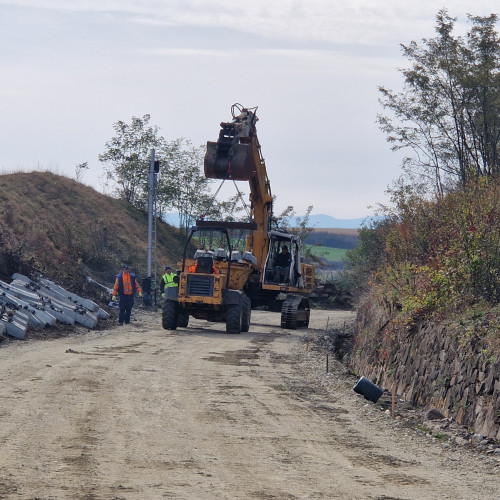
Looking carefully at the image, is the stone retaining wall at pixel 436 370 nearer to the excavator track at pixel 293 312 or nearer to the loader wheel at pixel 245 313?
the loader wheel at pixel 245 313

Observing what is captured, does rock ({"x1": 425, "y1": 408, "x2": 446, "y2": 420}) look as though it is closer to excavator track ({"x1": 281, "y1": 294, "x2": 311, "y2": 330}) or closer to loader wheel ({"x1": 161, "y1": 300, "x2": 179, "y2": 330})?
loader wheel ({"x1": 161, "y1": 300, "x2": 179, "y2": 330})

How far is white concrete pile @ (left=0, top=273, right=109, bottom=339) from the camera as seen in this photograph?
20.5 meters

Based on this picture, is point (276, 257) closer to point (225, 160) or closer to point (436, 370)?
point (225, 160)

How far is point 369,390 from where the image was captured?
13.5m

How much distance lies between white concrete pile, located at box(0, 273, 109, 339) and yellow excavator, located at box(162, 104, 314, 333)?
2560mm

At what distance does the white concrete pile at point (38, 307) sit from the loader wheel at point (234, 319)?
3.85 meters

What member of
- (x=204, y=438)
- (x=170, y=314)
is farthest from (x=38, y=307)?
(x=204, y=438)

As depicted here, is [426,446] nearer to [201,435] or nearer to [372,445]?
[372,445]

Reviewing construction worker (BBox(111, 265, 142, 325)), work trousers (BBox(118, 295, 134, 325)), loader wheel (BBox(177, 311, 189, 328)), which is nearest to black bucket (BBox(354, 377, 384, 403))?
loader wheel (BBox(177, 311, 189, 328))

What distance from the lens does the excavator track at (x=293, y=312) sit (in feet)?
88.2

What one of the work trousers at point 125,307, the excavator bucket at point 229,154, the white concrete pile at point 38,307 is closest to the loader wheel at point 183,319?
the work trousers at point 125,307

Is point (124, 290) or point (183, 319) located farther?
point (183, 319)

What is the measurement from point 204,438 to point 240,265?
53.5 feet

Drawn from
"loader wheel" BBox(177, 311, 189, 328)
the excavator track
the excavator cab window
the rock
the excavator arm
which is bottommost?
the rock
